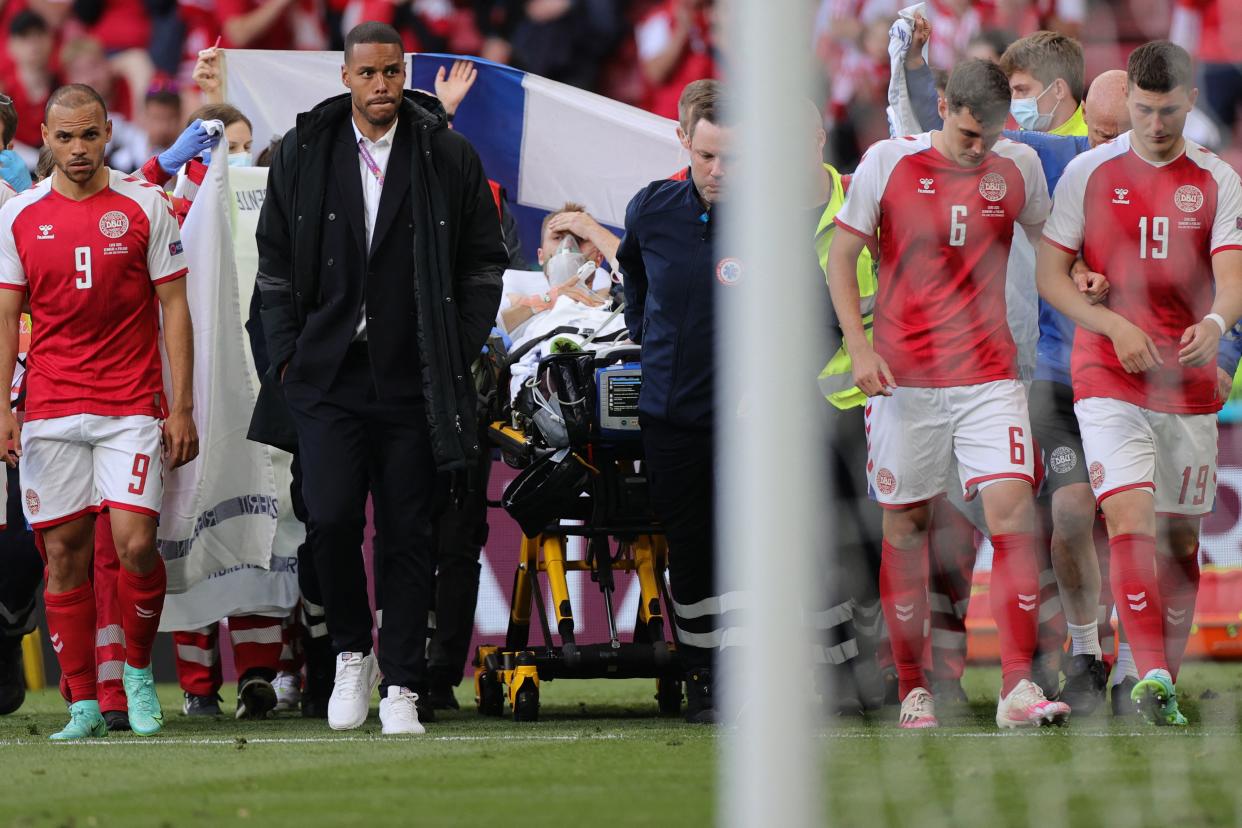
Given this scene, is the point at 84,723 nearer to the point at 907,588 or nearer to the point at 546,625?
the point at 546,625

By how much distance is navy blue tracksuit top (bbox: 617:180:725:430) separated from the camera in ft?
18.4

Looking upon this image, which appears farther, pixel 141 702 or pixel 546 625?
pixel 546 625

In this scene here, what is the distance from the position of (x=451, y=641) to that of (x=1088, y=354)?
93.3 inches

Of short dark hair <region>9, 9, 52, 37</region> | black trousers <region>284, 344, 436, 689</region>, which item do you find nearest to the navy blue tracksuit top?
black trousers <region>284, 344, 436, 689</region>

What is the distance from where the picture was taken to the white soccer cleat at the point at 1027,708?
5051mm

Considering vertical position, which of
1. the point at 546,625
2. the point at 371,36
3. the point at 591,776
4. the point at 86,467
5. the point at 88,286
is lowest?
the point at 591,776

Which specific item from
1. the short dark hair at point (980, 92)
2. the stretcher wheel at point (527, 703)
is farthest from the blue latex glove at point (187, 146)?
the short dark hair at point (980, 92)

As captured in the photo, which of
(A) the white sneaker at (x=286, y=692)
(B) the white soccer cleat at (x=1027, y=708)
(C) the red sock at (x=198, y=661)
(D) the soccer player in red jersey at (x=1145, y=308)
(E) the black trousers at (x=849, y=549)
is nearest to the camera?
(B) the white soccer cleat at (x=1027, y=708)

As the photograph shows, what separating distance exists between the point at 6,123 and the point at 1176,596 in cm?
396

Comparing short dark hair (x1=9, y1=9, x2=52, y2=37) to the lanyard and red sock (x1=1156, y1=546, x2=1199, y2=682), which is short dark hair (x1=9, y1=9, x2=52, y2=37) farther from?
red sock (x1=1156, y1=546, x2=1199, y2=682)

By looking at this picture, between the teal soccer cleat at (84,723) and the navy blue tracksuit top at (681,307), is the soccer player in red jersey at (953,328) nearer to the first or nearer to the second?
the navy blue tracksuit top at (681,307)

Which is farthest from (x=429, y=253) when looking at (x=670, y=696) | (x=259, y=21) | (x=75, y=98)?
(x=259, y=21)

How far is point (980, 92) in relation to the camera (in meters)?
5.14

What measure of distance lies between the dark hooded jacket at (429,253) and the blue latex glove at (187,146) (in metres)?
0.74
